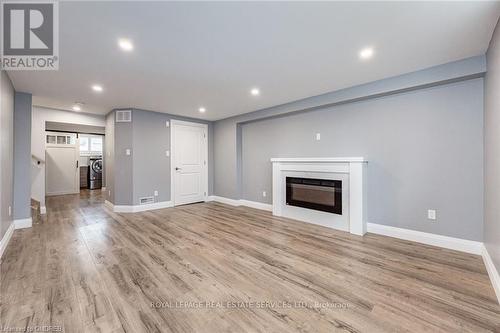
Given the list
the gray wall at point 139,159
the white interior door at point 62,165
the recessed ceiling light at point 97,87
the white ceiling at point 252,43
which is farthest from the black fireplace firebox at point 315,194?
the white interior door at point 62,165

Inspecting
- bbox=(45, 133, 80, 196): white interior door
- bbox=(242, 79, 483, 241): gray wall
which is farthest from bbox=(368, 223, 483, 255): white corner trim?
bbox=(45, 133, 80, 196): white interior door

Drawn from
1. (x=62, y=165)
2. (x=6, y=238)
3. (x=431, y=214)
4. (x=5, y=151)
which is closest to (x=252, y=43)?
(x=431, y=214)

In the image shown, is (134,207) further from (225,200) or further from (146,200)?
(225,200)

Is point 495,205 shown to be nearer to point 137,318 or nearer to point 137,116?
point 137,318

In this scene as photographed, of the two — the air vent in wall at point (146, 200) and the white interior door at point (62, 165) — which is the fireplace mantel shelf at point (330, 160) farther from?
the white interior door at point (62, 165)

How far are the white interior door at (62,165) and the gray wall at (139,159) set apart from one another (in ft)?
12.3

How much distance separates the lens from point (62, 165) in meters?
7.67

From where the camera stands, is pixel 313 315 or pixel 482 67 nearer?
pixel 313 315

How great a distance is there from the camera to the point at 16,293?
186cm

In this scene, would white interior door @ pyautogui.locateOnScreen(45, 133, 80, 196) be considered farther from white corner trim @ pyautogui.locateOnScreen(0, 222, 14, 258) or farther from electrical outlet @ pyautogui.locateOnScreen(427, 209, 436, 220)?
electrical outlet @ pyautogui.locateOnScreen(427, 209, 436, 220)

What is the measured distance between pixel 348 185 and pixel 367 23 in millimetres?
2302

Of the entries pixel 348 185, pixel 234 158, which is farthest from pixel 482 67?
pixel 234 158

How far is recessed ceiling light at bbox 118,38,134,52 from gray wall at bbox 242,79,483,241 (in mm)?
3181

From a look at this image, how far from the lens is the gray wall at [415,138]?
105 inches
